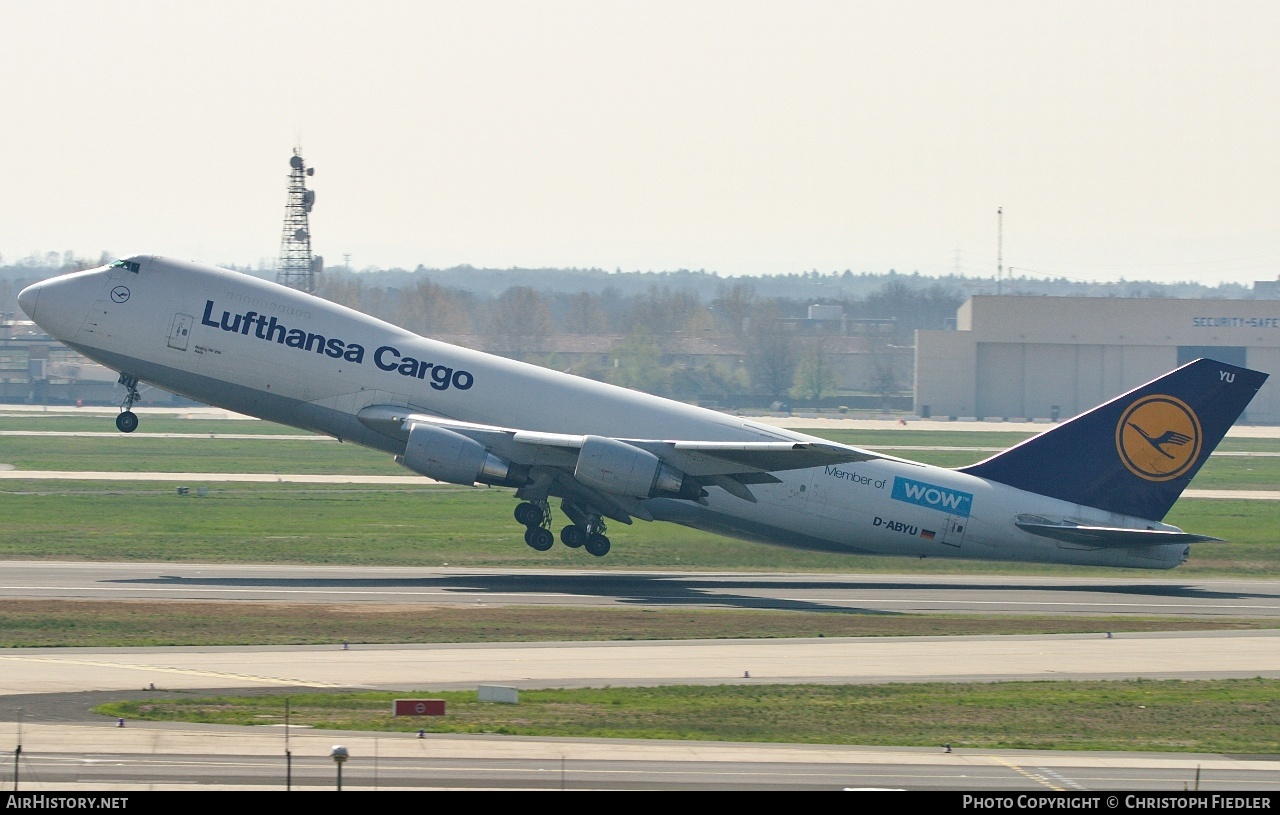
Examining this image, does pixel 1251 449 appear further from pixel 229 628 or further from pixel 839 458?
pixel 229 628

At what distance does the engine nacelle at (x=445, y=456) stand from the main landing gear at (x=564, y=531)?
3.12m

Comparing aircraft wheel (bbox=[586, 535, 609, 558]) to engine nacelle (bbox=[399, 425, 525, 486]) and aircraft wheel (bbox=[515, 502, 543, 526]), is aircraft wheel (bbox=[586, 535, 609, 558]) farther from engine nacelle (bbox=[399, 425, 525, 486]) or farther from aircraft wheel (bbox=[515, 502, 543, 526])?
engine nacelle (bbox=[399, 425, 525, 486])

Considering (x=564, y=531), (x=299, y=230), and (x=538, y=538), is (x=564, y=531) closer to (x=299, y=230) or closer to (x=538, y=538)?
(x=538, y=538)

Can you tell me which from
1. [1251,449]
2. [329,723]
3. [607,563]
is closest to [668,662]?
[329,723]

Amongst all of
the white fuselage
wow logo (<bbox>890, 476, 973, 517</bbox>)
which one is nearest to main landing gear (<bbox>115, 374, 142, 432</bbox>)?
the white fuselage

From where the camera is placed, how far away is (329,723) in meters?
21.4

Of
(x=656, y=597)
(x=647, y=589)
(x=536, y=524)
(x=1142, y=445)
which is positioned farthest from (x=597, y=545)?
(x=1142, y=445)

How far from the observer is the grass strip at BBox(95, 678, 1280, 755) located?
2167 cm

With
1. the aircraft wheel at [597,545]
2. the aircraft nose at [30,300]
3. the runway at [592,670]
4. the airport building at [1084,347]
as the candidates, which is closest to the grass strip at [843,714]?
the runway at [592,670]

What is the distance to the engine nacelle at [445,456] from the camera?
1540 inches

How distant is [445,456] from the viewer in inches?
1540

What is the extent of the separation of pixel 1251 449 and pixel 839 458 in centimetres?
7644

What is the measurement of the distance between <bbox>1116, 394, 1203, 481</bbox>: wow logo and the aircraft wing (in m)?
7.83

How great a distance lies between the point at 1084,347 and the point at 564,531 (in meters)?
103
